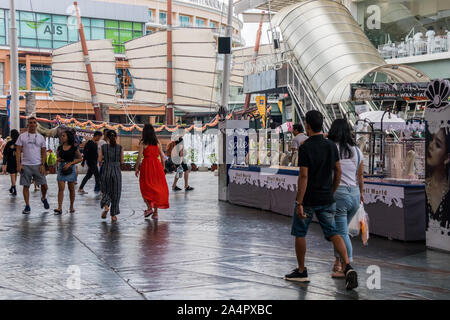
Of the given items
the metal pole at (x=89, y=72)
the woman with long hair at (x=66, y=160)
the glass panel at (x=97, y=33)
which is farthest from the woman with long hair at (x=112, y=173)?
the glass panel at (x=97, y=33)

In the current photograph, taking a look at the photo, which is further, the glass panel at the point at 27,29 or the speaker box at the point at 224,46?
the glass panel at the point at 27,29

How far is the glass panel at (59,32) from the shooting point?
64.1 m

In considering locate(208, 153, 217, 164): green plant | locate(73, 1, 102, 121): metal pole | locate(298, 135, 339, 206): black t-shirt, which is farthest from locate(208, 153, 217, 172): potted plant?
locate(298, 135, 339, 206): black t-shirt

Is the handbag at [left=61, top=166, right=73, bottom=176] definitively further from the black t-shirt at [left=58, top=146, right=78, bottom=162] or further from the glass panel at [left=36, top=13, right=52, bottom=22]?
the glass panel at [left=36, top=13, right=52, bottom=22]

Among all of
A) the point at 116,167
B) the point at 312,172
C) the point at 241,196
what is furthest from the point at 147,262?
the point at 241,196

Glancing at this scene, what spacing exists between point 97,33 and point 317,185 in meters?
63.4

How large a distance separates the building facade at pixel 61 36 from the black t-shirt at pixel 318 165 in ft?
174

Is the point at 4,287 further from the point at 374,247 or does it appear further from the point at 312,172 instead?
the point at 374,247

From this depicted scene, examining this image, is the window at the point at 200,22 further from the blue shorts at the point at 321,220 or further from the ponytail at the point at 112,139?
the blue shorts at the point at 321,220

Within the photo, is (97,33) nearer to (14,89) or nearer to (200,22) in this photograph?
(200,22)

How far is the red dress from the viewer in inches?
473

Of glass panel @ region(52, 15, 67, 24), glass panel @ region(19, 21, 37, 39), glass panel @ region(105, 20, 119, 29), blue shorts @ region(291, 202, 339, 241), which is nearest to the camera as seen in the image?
blue shorts @ region(291, 202, 339, 241)

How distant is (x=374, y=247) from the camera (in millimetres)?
8969

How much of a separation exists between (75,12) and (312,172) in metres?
59.1
